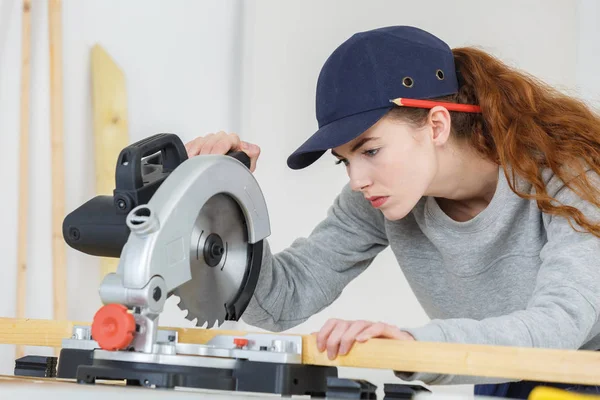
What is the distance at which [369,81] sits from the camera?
153cm

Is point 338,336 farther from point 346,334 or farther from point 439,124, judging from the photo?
point 439,124

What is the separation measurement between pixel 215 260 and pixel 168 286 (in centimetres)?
23

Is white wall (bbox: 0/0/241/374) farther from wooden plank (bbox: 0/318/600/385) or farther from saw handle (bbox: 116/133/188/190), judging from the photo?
wooden plank (bbox: 0/318/600/385)

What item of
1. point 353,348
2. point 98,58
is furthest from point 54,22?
point 353,348

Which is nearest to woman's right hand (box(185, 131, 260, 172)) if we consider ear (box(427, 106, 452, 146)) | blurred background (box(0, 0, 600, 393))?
ear (box(427, 106, 452, 146))

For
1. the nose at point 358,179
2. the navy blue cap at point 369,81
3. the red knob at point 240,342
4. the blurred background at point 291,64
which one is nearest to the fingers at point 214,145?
the navy blue cap at point 369,81

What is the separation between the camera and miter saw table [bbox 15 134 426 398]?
1024mm

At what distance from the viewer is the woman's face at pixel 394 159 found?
1.57 metres

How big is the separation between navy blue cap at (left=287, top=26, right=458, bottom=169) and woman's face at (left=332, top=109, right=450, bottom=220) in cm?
6

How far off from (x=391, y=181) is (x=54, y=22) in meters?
1.58

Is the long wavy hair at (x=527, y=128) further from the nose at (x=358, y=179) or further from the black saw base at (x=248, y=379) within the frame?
the black saw base at (x=248, y=379)

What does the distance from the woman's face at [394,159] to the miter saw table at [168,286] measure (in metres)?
0.32

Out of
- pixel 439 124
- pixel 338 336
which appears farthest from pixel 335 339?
pixel 439 124

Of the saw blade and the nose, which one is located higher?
the nose
